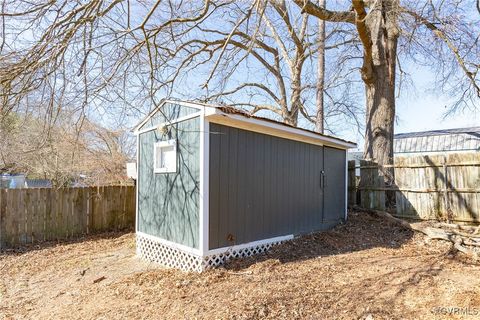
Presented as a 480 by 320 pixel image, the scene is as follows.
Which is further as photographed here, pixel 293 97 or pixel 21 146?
pixel 293 97

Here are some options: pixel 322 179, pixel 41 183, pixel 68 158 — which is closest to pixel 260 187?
pixel 322 179

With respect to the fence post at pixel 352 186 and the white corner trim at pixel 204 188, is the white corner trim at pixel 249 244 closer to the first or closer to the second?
the white corner trim at pixel 204 188

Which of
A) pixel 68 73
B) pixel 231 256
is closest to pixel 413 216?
pixel 231 256

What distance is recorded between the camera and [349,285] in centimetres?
380

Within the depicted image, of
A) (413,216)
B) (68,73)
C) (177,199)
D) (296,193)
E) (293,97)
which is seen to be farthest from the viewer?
(293,97)

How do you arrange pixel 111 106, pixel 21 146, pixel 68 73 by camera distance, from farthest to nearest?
pixel 21 146 < pixel 111 106 < pixel 68 73

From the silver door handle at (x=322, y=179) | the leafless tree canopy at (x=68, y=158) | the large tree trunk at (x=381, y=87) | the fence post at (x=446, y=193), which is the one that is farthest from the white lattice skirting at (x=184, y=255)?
the leafless tree canopy at (x=68, y=158)

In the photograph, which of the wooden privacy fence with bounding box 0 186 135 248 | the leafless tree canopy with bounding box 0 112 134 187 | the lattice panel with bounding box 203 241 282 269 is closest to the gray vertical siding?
the lattice panel with bounding box 203 241 282 269

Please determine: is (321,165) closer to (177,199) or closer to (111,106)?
(177,199)

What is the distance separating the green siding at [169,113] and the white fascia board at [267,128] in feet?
1.34

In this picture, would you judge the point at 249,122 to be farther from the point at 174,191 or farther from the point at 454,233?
the point at 454,233

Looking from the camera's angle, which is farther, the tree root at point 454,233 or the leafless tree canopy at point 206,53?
the tree root at point 454,233

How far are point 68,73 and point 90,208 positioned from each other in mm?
4544

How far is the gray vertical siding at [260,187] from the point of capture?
4551 mm
